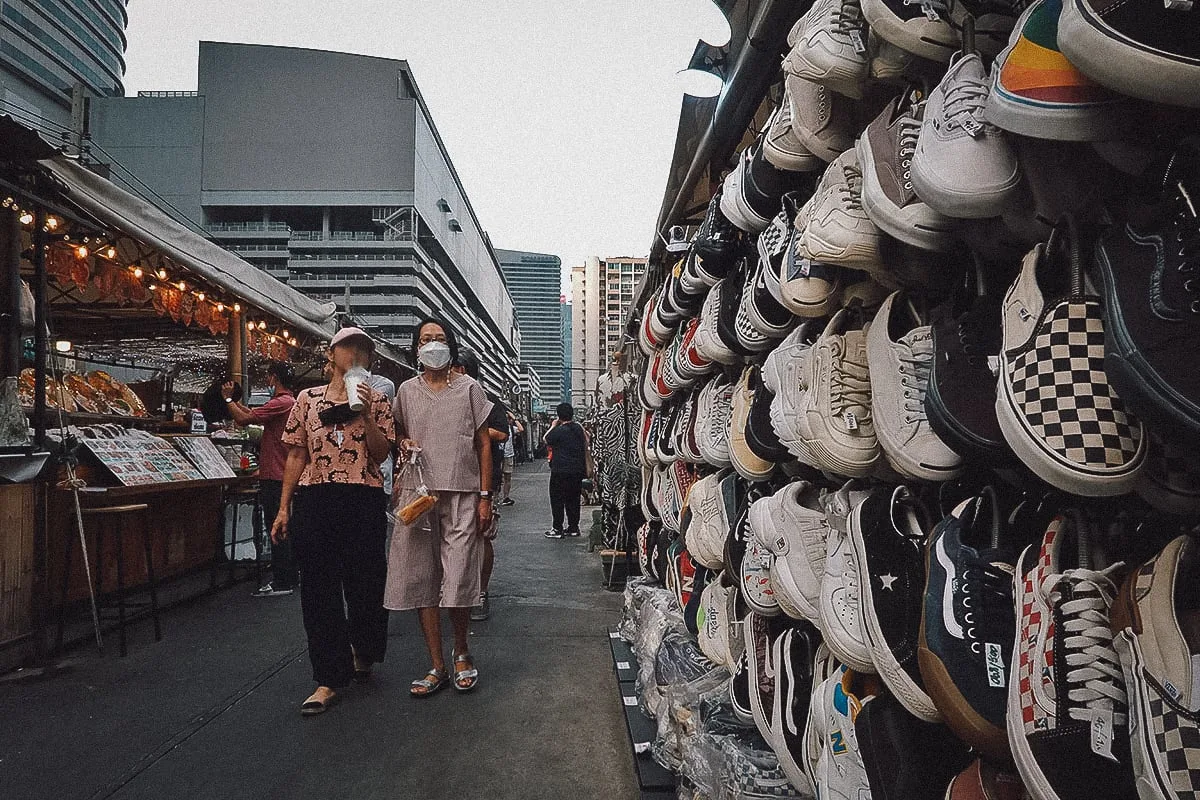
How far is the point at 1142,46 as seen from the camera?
60 centimetres

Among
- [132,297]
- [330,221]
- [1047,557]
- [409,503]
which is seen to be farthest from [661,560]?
[330,221]

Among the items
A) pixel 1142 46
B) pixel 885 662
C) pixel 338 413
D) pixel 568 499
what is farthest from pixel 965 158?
pixel 568 499

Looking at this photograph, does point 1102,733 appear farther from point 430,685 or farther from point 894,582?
point 430,685

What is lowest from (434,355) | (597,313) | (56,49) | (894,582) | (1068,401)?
(894,582)

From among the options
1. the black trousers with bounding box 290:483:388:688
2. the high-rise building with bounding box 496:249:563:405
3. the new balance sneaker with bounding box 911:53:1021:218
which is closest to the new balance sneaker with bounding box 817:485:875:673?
the new balance sneaker with bounding box 911:53:1021:218

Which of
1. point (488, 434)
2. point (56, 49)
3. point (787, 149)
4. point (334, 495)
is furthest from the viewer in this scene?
point (56, 49)

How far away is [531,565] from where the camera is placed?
647 cm

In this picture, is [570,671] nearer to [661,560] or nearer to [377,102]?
[661,560]

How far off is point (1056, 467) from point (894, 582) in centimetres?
42

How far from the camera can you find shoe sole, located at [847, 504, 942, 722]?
0.97m

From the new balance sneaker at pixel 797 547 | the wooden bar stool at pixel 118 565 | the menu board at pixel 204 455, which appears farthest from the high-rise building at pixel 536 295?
the new balance sneaker at pixel 797 547

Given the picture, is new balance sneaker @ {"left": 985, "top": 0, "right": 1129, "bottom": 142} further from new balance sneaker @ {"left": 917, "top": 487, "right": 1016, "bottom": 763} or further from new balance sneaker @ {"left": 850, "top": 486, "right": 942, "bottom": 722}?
new balance sneaker @ {"left": 850, "top": 486, "right": 942, "bottom": 722}

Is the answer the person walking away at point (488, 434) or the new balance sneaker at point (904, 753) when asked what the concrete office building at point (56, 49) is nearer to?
the person walking away at point (488, 434)

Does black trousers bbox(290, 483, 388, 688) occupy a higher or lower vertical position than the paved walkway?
higher
